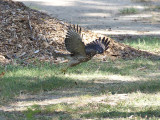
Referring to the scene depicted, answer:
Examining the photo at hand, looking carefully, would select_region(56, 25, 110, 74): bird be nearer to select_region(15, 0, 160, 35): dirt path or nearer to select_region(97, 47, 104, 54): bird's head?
select_region(97, 47, 104, 54): bird's head

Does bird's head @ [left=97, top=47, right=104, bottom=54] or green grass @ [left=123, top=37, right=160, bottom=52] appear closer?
bird's head @ [left=97, top=47, right=104, bottom=54]

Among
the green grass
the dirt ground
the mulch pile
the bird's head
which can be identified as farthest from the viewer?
the dirt ground

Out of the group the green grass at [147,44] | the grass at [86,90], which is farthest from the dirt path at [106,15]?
the grass at [86,90]

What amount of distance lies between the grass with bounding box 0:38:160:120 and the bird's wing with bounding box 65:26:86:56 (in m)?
0.64

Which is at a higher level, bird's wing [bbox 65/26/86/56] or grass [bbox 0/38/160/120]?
bird's wing [bbox 65/26/86/56]

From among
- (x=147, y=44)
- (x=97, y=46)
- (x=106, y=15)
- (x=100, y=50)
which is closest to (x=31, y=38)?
(x=97, y=46)

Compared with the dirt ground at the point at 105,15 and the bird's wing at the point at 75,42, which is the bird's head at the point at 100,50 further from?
the dirt ground at the point at 105,15

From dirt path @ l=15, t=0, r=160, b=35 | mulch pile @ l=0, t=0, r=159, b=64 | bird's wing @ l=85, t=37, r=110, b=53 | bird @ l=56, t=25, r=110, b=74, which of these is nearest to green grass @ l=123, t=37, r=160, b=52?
mulch pile @ l=0, t=0, r=159, b=64

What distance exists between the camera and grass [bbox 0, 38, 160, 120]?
6605 mm

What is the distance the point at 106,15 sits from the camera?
20.1 m

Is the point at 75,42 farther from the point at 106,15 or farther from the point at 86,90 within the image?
the point at 106,15

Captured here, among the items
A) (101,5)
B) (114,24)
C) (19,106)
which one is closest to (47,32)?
(19,106)

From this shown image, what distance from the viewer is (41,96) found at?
802 centimetres

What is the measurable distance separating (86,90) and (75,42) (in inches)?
38.2
